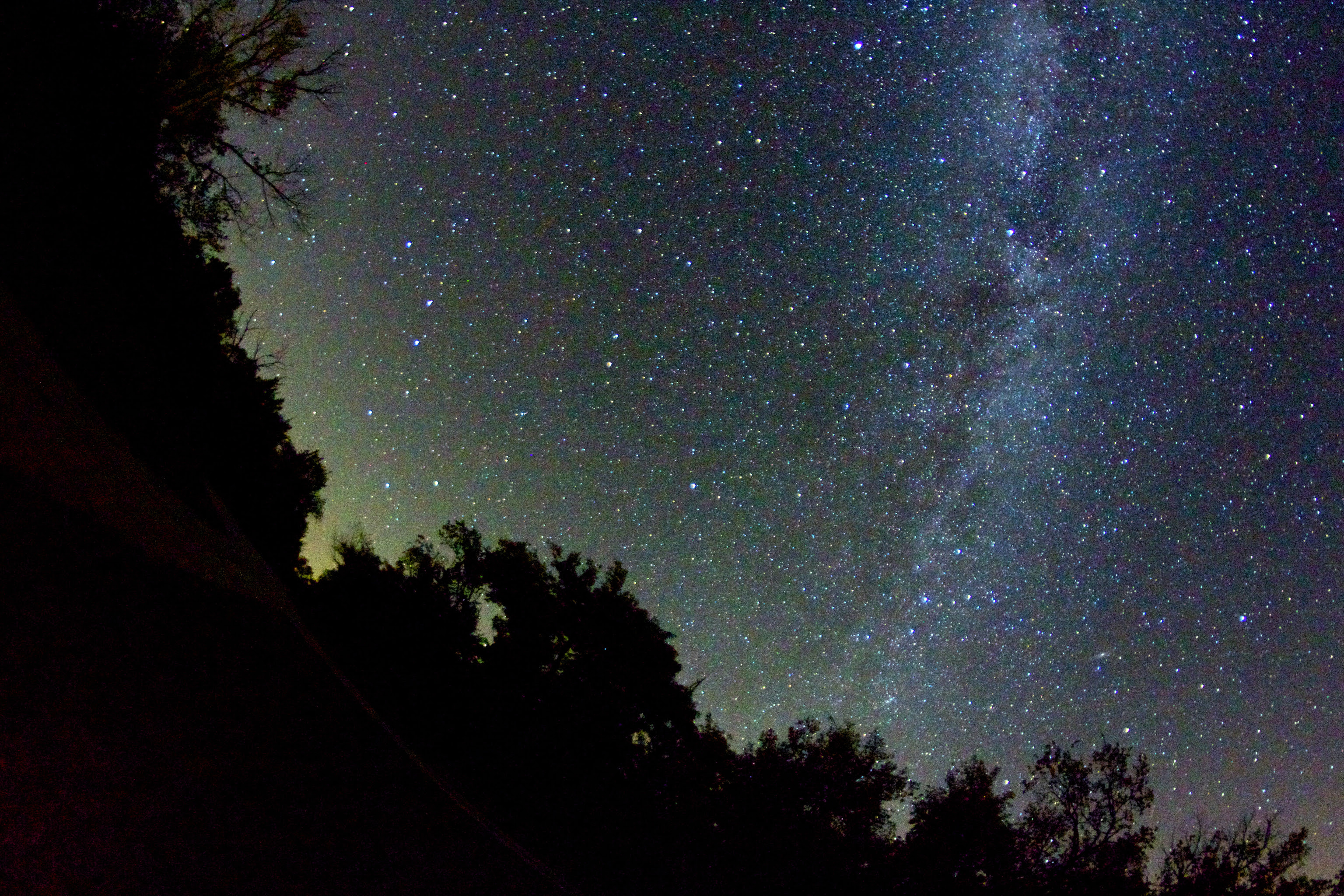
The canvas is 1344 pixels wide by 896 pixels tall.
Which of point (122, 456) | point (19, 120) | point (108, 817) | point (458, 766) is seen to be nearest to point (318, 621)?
point (458, 766)

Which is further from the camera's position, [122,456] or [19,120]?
[19,120]

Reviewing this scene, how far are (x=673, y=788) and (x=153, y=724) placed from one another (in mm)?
10744

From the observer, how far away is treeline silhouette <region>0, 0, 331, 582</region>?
23.4 ft

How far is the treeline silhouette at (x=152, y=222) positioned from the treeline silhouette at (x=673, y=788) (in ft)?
10.3

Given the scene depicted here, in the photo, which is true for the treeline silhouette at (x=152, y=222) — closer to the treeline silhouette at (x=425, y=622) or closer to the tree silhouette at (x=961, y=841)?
the treeline silhouette at (x=425, y=622)

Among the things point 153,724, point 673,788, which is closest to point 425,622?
point 673,788

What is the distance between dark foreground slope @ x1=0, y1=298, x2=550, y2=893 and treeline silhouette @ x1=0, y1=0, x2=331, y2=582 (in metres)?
1.56

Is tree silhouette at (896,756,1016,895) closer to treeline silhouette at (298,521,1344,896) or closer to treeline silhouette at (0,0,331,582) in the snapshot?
treeline silhouette at (298,521,1344,896)

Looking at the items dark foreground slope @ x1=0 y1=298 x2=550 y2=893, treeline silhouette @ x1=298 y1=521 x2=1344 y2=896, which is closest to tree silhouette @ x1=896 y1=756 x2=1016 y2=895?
treeline silhouette @ x1=298 y1=521 x2=1344 y2=896

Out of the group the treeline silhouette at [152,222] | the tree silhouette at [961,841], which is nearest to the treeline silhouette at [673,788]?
the tree silhouette at [961,841]

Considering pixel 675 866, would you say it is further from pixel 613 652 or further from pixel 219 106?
pixel 219 106

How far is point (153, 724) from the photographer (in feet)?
14.7

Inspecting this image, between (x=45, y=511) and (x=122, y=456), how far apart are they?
1623mm

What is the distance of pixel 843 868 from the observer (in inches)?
448
